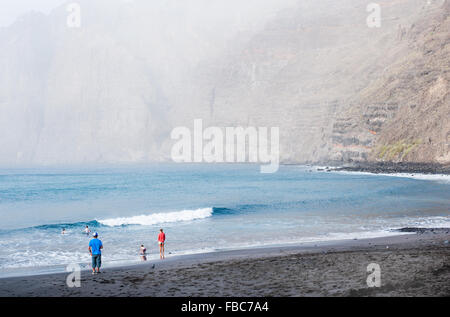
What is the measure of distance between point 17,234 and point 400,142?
92300 mm

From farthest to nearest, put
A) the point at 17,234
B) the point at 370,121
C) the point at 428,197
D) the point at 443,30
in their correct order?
the point at 370,121, the point at 443,30, the point at 428,197, the point at 17,234

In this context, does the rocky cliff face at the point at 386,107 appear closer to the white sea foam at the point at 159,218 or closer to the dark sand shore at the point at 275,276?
the white sea foam at the point at 159,218

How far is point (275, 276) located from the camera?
14453mm

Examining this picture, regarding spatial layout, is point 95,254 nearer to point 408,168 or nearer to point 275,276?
point 275,276

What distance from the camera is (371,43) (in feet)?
648

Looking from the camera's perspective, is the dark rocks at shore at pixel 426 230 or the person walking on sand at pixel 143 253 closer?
the person walking on sand at pixel 143 253

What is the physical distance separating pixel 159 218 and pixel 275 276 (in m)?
24.8

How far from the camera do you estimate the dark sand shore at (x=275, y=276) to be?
41.0 feet

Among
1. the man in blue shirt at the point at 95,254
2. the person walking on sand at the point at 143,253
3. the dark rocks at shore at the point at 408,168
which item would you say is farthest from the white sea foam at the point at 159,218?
the dark rocks at shore at the point at 408,168

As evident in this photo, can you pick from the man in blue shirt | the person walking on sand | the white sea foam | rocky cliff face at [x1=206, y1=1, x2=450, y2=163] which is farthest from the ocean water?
rocky cliff face at [x1=206, y1=1, x2=450, y2=163]

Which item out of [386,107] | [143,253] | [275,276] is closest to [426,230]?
[275,276]

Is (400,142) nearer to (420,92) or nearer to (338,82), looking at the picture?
(420,92)

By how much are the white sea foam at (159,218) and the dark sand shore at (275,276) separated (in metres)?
17.4
